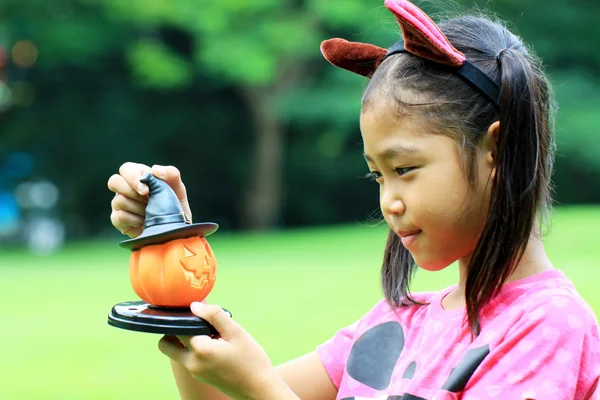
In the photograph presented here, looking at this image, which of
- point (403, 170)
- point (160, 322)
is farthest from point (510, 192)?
point (160, 322)

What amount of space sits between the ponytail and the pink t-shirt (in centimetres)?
4

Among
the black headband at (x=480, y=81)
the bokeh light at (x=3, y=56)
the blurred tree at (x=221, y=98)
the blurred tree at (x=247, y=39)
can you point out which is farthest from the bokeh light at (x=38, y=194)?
the black headband at (x=480, y=81)

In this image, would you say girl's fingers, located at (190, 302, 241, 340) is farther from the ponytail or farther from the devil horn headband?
the devil horn headband

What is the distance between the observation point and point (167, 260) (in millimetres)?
1907

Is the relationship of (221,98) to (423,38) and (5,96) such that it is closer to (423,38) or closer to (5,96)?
(5,96)

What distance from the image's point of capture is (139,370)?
5906mm

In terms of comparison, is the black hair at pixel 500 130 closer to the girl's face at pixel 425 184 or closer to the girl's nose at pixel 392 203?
the girl's face at pixel 425 184

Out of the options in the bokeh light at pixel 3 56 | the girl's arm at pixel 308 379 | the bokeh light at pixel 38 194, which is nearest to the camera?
the girl's arm at pixel 308 379

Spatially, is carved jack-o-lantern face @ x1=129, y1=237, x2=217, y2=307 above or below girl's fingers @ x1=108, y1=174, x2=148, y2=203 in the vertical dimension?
below

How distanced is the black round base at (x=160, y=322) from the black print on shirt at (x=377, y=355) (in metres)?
0.42

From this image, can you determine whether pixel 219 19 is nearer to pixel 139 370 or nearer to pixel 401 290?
pixel 139 370

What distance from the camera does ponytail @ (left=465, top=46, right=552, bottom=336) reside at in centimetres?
184

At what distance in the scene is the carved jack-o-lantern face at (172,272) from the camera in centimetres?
190

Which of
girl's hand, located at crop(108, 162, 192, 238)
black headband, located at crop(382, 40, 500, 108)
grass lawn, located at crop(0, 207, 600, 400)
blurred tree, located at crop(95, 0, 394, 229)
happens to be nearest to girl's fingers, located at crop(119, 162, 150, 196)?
girl's hand, located at crop(108, 162, 192, 238)
